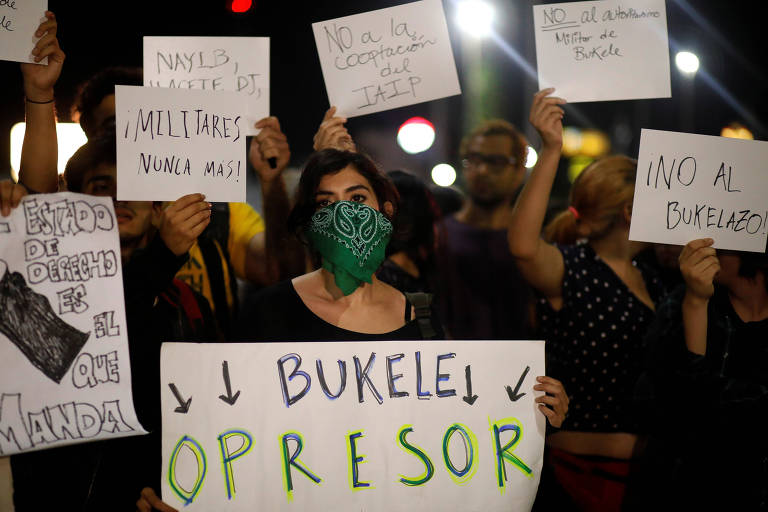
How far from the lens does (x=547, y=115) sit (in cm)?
245

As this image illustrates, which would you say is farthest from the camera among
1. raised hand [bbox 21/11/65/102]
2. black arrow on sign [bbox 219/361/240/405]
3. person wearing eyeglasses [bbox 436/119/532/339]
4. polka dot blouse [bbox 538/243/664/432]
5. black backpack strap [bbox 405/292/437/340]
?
person wearing eyeglasses [bbox 436/119/532/339]

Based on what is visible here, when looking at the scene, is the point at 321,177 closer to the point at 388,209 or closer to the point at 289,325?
the point at 388,209

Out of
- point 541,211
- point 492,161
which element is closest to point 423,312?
point 541,211

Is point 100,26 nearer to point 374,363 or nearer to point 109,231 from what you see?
point 109,231

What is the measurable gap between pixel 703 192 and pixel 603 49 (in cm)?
58

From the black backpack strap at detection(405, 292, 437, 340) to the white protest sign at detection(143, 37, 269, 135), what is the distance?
815 mm

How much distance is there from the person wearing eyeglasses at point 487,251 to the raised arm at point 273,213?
1.09m

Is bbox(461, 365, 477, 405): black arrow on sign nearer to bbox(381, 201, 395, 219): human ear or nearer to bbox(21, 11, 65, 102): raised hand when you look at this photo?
bbox(381, 201, 395, 219): human ear

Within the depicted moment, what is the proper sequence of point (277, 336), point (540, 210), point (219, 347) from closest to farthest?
1. point (219, 347)
2. point (277, 336)
3. point (540, 210)

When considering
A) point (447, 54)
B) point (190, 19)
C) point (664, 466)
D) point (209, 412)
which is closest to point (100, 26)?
point (190, 19)

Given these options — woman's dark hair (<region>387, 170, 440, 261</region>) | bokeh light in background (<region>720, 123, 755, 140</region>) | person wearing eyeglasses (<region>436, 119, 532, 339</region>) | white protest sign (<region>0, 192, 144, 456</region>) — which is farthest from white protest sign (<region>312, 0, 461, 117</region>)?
bokeh light in background (<region>720, 123, 755, 140</region>)

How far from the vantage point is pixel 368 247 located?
6.95 ft

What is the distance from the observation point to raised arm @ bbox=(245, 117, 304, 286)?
2.61m

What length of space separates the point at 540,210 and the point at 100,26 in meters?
3.61
